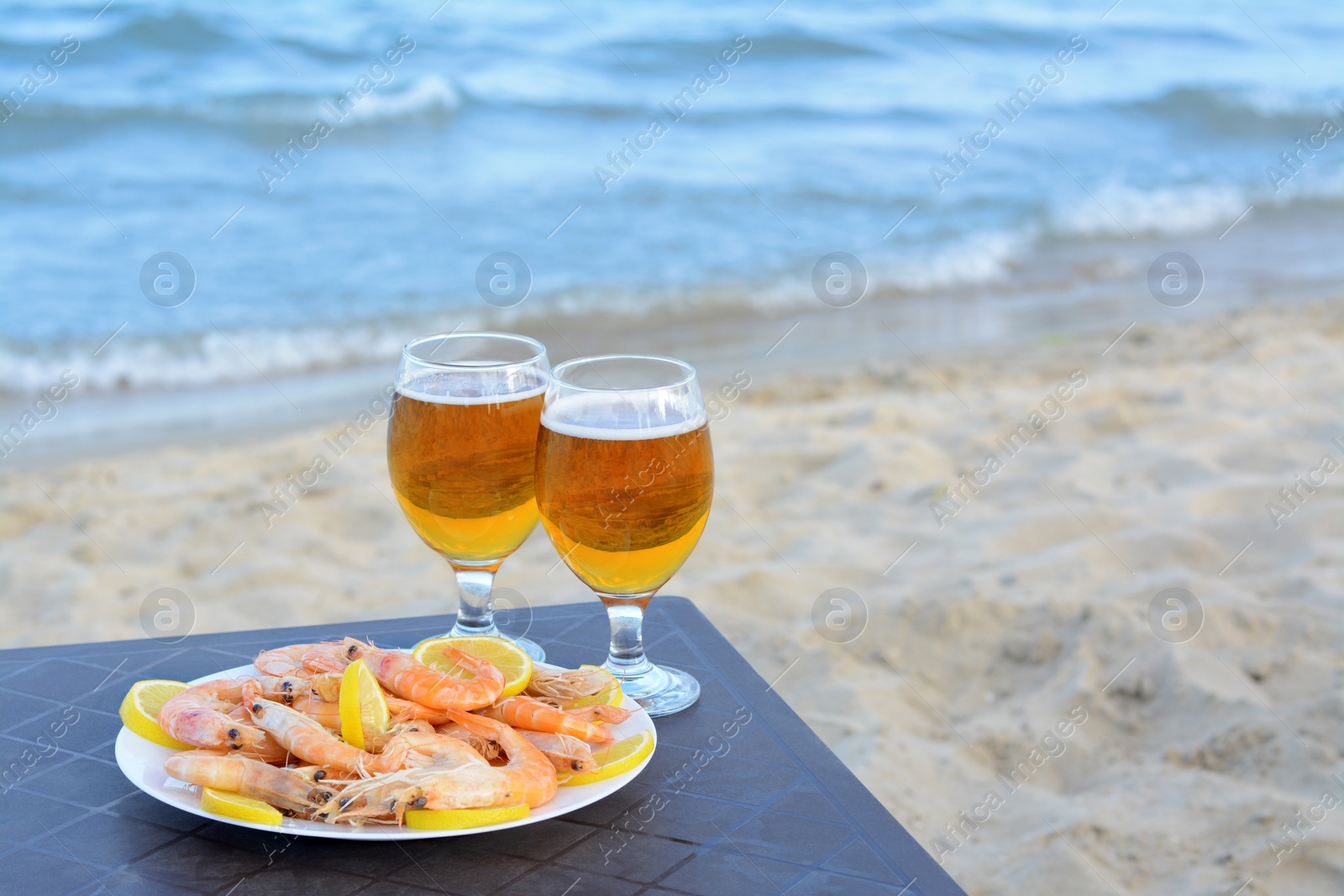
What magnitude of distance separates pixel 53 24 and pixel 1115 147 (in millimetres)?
10028

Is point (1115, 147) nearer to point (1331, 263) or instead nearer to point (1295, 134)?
point (1295, 134)

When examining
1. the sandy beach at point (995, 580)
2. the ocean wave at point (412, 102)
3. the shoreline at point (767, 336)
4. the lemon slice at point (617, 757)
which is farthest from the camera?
the ocean wave at point (412, 102)

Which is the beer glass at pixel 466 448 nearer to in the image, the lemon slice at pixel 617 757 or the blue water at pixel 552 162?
the lemon slice at pixel 617 757

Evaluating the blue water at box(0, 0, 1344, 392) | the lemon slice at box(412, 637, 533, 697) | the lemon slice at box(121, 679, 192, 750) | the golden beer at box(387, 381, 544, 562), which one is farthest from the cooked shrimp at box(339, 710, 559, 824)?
the blue water at box(0, 0, 1344, 392)

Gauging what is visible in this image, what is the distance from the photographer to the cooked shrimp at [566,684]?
47.1 inches

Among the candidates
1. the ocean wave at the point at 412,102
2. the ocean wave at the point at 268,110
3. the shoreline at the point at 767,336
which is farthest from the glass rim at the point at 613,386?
the ocean wave at the point at 412,102

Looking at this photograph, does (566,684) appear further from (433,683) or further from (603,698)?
(433,683)

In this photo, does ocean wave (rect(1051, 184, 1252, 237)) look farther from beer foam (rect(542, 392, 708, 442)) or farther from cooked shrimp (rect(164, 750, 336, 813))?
cooked shrimp (rect(164, 750, 336, 813))

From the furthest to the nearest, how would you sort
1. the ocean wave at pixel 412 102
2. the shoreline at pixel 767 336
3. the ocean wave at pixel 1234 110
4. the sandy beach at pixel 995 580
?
the ocean wave at pixel 1234 110 → the ocean wave at pixel 412 102 → the shoreline at pixel 767 336 → the sandy beach at pixel 995 580

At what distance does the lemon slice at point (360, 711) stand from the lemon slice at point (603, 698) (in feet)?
0.63

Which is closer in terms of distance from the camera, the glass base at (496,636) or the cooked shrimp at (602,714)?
the cooked shrimp at (602,714)

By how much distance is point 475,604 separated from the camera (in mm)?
1418

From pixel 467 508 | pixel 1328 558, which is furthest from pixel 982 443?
pixel 467 508

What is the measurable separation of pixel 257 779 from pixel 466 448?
43cm
